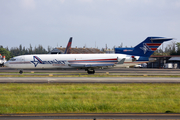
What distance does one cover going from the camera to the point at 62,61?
1636 inches

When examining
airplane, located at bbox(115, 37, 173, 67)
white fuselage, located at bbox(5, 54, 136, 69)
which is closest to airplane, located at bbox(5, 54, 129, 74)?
white fuselage, located at bbox(5, 54, 136, 69)

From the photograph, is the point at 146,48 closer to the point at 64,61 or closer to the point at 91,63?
the point at 91,63

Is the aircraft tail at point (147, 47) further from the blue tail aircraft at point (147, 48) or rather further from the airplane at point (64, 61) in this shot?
the airplane at point (64, 61)

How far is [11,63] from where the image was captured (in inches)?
1660

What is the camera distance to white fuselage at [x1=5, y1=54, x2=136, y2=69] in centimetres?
4144

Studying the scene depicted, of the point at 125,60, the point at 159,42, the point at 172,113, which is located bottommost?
the point at 172,113

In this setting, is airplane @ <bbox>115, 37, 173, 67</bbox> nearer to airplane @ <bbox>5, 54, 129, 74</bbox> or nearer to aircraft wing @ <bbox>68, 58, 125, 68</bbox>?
airplane @ <bbox>5, 54, 129, 74</bbox>

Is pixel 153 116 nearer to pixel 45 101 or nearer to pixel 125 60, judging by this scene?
pixel 45 101

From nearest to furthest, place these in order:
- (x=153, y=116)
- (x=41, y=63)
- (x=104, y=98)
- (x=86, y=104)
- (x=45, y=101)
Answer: (x=153, y=116) < (x=86, y=104) < (x=45, y=101) < (x=104, y=98) < (x=41, y=63)

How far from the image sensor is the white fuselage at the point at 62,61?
41.4 meters

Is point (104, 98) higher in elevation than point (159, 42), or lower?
lower

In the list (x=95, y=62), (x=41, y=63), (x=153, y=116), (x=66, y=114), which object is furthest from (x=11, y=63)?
(x=153, y=116)

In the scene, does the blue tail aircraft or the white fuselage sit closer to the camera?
the white fuselage

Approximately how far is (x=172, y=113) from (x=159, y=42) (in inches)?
1358
